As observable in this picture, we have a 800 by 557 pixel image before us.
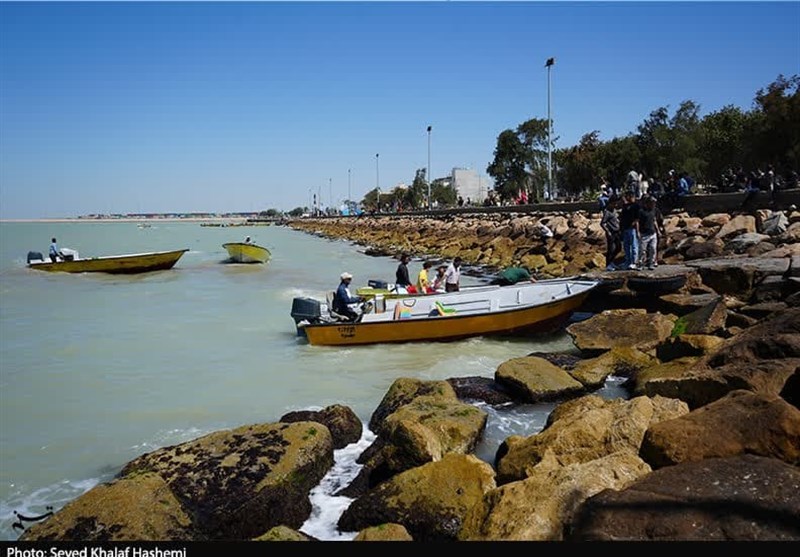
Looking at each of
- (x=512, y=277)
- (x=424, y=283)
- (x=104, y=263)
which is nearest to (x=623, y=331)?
(x=512, y=277)

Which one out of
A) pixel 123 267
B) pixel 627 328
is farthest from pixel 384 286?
pixel 123 267

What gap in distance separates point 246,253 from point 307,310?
27.2 metres

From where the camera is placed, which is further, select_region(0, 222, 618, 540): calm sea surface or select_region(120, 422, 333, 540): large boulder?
select_region(0, 222, 618, 540): calm sea surface

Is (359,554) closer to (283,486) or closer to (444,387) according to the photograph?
(283,486)

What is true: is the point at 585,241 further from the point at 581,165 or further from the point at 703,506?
the point at 581,165

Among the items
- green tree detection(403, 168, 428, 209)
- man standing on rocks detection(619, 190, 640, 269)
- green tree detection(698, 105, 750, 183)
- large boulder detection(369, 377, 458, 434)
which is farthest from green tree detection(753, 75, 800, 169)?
green tree detection(403, 168, 428, 209)

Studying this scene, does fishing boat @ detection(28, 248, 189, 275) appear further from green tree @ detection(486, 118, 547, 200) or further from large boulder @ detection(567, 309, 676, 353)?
green tree @ detection(486, 118, 547, 200)

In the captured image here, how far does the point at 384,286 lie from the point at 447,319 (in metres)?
4.62

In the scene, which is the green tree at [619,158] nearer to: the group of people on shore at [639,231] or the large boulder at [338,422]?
the group of people on shore at [639,231]

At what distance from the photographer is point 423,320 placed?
13.2 m

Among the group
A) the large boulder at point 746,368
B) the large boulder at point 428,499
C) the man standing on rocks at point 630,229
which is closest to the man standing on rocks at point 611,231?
the man standing on rocks at point 630,229

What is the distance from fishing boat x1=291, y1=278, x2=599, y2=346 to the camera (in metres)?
13.3

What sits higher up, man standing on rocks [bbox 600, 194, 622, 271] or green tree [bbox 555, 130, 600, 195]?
green tree [bbox 555, 130, 600, 195]

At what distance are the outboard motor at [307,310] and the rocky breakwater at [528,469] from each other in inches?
211
